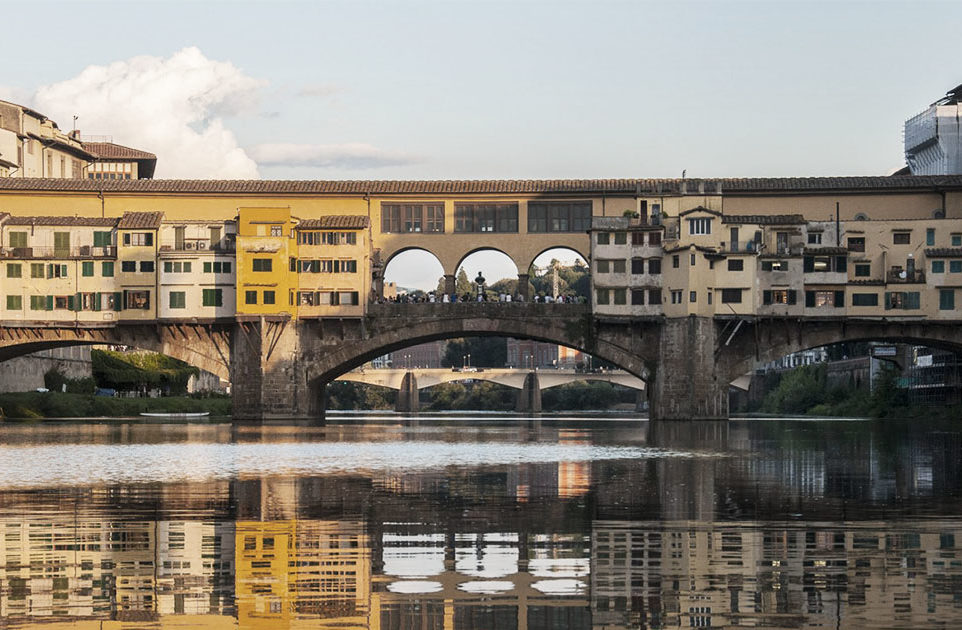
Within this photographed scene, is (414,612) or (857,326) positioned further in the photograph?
(857,326)

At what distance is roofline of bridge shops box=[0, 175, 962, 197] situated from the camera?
294 feet

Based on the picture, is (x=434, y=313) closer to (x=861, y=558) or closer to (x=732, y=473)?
(x=732, y=473)

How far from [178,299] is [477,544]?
72.6 meters

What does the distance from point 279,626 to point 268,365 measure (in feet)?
250

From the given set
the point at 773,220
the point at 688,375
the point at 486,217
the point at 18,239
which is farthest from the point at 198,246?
the point at 773,220

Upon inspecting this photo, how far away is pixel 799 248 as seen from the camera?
88.0 meters

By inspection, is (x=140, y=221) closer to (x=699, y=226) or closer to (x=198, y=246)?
(x=198, y=246)

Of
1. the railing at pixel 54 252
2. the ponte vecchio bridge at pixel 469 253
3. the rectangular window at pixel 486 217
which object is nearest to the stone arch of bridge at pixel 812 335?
the ponte vecchio bridge at pixel 469 253

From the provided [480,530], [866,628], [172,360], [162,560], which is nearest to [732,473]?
[480,530]

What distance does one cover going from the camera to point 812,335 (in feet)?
292

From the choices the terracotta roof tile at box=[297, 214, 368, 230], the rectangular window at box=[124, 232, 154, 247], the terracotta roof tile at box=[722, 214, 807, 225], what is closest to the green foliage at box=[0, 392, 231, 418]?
the rectangular window at box=[124, 232, 154, 247]

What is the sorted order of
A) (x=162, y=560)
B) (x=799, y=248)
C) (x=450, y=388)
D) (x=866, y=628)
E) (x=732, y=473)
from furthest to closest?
(x=450, y=388), (x=799, y=248), (x=732, y=473), (x=162, y=560), (x=866, y=628)

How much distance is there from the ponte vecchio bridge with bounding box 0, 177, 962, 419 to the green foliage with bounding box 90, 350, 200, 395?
20779 millimetres

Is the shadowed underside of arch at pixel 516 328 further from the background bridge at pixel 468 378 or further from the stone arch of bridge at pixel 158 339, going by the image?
the background bridge at pixel 468 378
